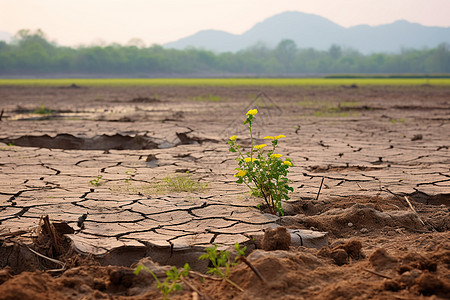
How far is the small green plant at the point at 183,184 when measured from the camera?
4.28 metres

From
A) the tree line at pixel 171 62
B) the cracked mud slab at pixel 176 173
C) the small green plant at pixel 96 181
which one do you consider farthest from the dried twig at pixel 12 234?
the tree line at pixel 171 62

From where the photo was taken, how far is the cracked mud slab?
3305mm

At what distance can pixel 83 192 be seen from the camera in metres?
4.18

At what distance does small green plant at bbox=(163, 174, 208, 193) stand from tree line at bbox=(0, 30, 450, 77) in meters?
62.6

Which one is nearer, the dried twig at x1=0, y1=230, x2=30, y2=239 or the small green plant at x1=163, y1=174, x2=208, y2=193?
the dried twig at x1=0, y1=230, x2=30, y2=239

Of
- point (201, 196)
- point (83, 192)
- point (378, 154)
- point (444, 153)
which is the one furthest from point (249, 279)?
point (444, 153)

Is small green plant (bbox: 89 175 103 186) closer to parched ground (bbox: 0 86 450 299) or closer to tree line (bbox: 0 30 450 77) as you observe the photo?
parched ground (bbox: 0 86 450 299)

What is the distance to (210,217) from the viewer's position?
11.5ft

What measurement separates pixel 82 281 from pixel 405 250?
5.91ft

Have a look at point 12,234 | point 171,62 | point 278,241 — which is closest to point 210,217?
point 278,241

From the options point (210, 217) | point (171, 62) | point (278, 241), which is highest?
point (171, 62)

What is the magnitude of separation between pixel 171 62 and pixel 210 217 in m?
77.1

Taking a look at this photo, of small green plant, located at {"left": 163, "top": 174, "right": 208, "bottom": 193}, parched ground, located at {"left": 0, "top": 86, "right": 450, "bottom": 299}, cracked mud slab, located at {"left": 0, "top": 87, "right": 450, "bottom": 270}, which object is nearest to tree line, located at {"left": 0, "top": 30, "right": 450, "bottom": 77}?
cracked mud slab, located at {"left": 0, "top": 87, "right": 450, "bottom": 270}

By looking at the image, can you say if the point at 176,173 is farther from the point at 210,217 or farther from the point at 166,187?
the point at 210,217
